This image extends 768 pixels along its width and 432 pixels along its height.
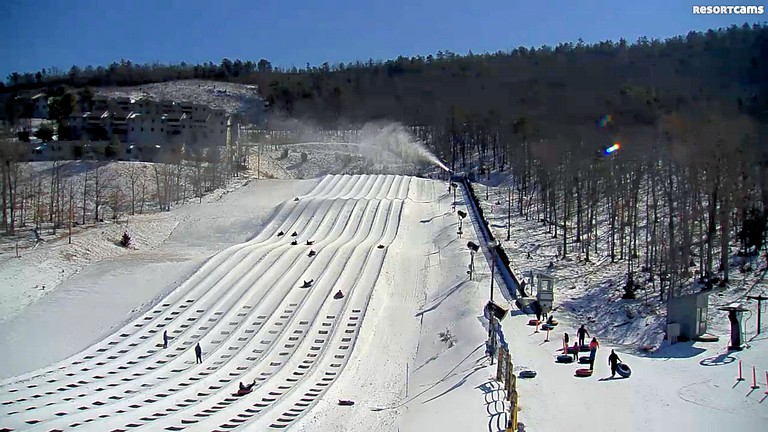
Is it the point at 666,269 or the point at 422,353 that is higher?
the point at 666,269

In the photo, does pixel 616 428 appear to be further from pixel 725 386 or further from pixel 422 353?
pixel 422 353

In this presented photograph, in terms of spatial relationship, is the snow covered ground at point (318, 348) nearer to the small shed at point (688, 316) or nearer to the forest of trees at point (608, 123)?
the small shed at point (688, 316)

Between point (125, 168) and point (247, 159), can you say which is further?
point (247, 159)

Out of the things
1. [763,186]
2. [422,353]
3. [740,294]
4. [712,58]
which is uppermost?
[712,58]

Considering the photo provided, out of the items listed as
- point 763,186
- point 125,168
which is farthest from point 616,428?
point 125,168

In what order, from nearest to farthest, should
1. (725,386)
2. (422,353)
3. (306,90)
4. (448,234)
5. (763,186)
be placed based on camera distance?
(725,386), (422,353), (763,186), (448,234), (306,90)

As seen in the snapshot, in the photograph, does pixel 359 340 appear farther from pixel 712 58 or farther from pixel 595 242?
pixel 712 58

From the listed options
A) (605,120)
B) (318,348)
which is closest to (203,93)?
(605,120)

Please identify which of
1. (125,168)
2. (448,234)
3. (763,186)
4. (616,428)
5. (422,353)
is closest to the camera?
(616,428)
